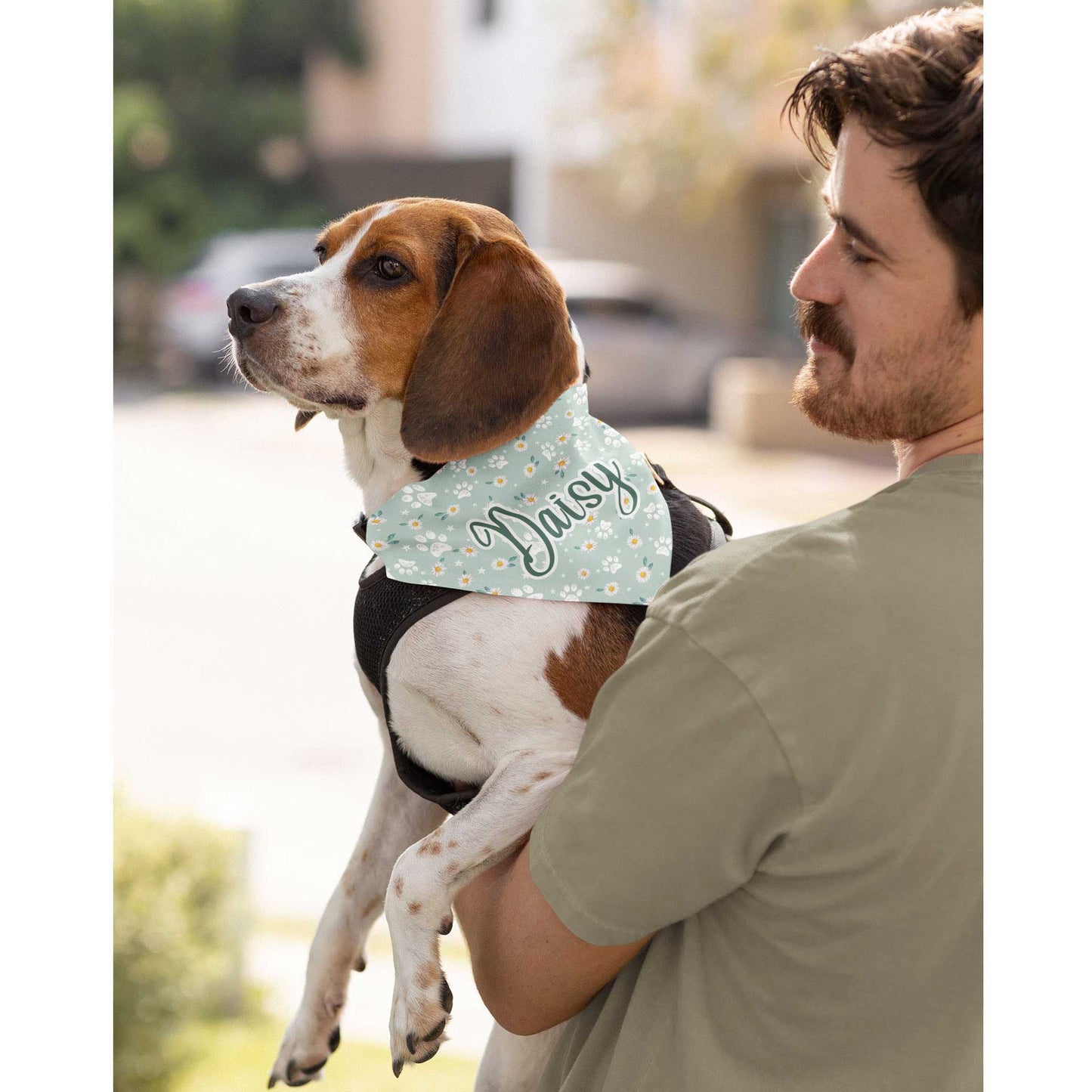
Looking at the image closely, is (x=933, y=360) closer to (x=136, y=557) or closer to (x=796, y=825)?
(x=796, y=825)

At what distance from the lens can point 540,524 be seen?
1744mm

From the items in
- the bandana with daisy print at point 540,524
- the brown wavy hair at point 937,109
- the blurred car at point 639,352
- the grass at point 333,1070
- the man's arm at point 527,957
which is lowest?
the grass at point 333,1070

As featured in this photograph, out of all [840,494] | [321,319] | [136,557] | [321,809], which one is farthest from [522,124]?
[321,319]

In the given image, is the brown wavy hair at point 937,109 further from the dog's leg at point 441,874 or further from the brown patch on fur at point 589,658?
the dog's leg at point 441,874

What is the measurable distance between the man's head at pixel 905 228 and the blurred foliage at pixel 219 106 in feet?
74.6

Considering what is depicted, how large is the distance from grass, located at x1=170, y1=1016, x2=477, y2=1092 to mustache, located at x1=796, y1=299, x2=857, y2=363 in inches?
117

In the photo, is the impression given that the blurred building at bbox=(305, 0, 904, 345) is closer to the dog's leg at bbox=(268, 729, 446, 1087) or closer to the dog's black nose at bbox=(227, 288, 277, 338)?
the dog's black nose at bbox=(227, 288, 277, 338)

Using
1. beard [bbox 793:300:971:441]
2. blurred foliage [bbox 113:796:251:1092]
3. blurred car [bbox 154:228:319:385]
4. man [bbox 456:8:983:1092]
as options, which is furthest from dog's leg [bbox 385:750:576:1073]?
blurred car [bbox 154:228:319:385]

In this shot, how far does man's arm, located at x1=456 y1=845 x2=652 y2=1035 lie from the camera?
1.41 metres

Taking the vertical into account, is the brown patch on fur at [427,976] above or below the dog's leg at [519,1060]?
Answer: above

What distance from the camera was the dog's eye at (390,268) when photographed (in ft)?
6.72

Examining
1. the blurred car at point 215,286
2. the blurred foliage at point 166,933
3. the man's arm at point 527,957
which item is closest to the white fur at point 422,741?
the man's arm at point 527,957

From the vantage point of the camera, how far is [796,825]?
1.26 metres

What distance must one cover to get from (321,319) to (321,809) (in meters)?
4.44
